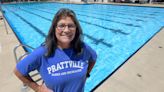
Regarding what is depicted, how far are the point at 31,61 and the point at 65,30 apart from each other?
0.34 meters

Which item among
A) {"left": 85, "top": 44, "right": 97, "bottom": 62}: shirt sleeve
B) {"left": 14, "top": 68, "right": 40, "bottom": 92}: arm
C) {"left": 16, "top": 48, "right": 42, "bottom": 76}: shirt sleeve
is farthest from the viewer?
{"left": 85, "top": 44, "right": 97, "bottom": 62}: shirt sleeve

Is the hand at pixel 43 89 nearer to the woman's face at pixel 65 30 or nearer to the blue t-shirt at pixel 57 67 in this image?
the blue t-shirt at pixel 57 67

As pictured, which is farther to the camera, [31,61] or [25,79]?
[25,79]

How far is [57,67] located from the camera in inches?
50.7

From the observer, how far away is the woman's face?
1311 millimetres

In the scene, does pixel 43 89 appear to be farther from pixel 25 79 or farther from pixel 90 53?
pixel 90 53

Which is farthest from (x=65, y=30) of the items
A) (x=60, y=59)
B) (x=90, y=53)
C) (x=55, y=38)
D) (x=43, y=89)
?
(x=43, y=89)

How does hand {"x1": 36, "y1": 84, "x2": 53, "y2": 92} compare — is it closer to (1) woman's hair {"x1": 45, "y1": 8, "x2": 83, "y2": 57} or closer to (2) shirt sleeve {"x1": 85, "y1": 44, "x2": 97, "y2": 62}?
(1) woman's hair {"x1": 45, "y1": 8, "x2": 83, "y2": 57}

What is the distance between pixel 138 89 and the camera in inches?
127

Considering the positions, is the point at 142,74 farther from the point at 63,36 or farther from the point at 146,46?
the point at 63,36

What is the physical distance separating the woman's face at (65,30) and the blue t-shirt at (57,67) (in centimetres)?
8

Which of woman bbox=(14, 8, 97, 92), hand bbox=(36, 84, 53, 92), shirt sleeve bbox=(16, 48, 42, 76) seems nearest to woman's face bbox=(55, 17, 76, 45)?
woman bbox=(14, 8, 97, 92)

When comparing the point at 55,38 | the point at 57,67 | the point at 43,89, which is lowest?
the point at 43,89

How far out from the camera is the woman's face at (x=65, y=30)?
131 centimetres
